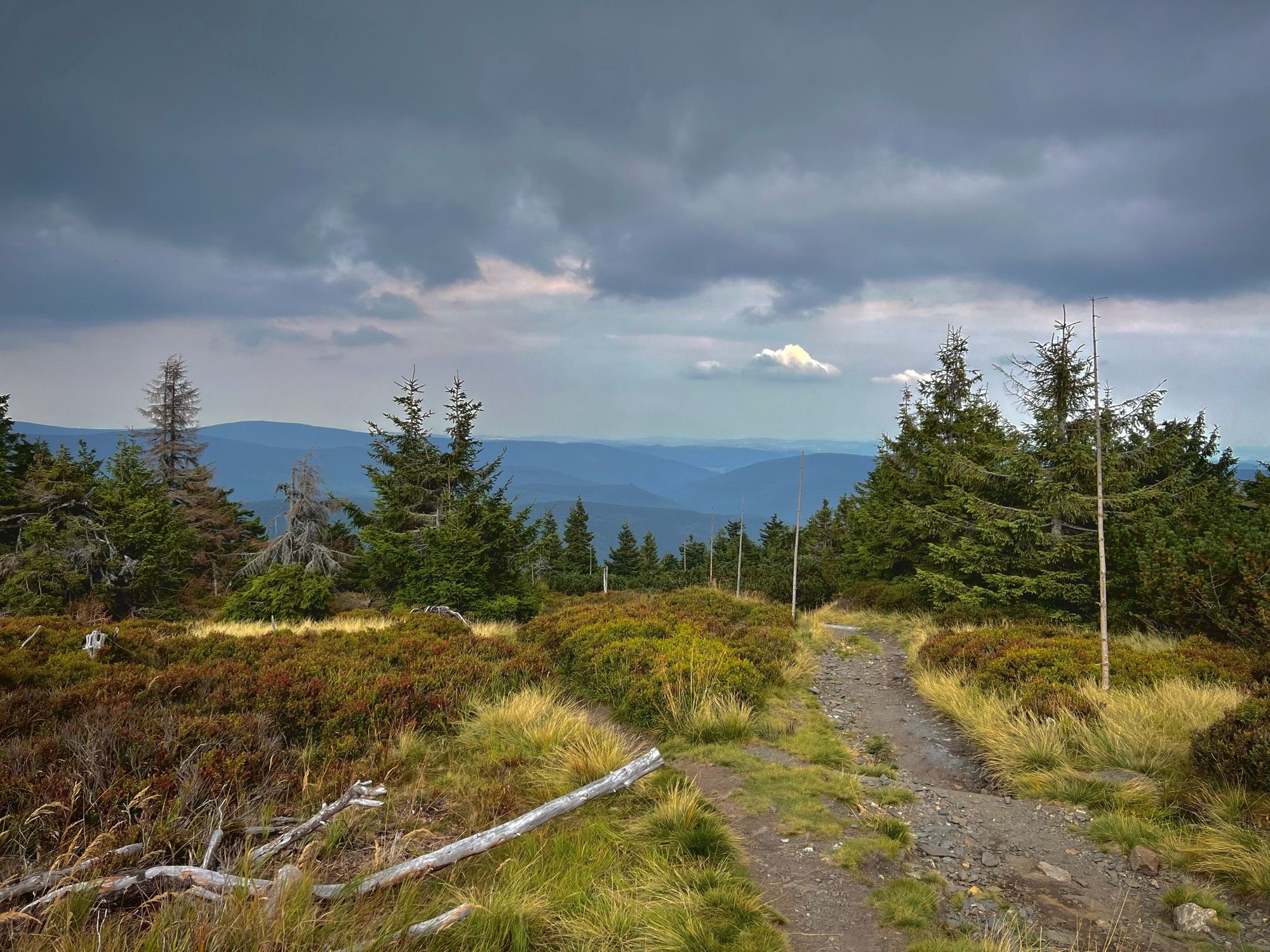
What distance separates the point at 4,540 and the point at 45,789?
24.8 meters

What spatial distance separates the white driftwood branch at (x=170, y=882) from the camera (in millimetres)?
2963

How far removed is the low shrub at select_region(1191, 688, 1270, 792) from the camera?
5191 mm

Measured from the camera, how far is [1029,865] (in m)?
4.78

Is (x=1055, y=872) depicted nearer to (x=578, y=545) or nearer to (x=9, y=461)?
(x=9, y=461)

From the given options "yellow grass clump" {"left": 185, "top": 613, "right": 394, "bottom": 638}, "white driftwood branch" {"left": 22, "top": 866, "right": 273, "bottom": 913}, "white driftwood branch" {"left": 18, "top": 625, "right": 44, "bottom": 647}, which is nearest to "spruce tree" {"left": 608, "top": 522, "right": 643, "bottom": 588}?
"yellow grass clump" {"left": 185, "top": 613, "right": 394, "bottom": 638}

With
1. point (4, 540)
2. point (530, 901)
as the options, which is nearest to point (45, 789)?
point (530, 901)

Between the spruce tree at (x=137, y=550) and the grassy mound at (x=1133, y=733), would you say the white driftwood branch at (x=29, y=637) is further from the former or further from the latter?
the grassy mound at (x=1133, y=733)

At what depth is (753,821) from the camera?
5.42 m

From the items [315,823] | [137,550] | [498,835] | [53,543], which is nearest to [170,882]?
[315,823]

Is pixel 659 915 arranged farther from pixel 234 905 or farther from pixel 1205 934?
pixel 1205 934

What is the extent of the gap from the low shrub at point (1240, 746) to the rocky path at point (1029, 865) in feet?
4.26

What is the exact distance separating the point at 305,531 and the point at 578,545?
34.1 m

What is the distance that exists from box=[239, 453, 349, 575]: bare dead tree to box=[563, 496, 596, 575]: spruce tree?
3078 cm

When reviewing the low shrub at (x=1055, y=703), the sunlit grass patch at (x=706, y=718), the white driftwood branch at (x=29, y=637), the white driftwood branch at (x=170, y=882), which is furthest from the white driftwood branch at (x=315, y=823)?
the low shrub at (x=1055, y=703)
